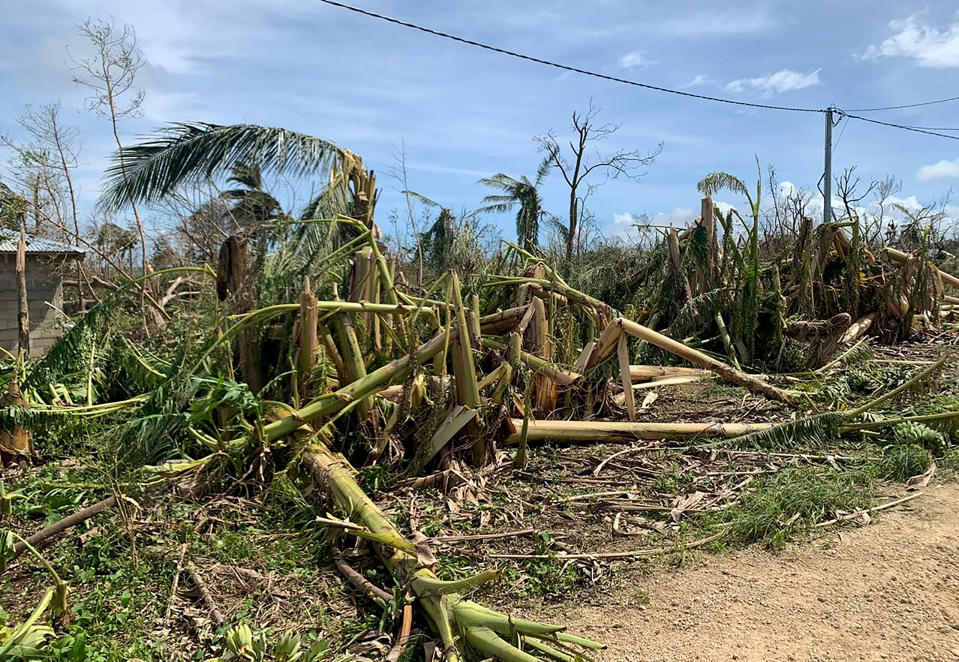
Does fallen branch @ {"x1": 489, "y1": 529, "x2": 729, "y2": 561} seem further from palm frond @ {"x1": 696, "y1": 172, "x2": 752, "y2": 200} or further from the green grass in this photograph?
palm frond @ {"x1": 696, "y1": 172, "x2": 752, "y2": 200}

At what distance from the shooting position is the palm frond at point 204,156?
612cm

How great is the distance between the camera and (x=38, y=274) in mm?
11281

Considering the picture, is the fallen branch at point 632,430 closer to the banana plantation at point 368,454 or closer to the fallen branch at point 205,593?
the banana plantation at point 368,454

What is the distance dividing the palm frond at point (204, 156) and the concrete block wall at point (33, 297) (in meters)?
5.36

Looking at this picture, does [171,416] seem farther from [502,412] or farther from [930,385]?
[930,385]

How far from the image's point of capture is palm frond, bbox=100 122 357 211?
20.1ft

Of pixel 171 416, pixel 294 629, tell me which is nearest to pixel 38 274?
pixel 171 416

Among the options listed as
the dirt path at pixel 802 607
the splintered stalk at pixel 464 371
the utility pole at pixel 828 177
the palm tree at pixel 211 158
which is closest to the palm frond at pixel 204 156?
the palm tree at pixel 211 158

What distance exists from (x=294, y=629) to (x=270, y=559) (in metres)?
0.60

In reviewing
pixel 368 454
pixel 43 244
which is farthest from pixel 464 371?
pixel 43 244

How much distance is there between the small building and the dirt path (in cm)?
982

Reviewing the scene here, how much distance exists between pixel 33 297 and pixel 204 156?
678 centimetres

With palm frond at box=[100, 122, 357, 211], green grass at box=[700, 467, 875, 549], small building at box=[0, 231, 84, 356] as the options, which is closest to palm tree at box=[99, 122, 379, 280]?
palm frond at box=[100, 122, 357, 211]

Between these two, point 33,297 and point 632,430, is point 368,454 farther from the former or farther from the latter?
point 33,297
